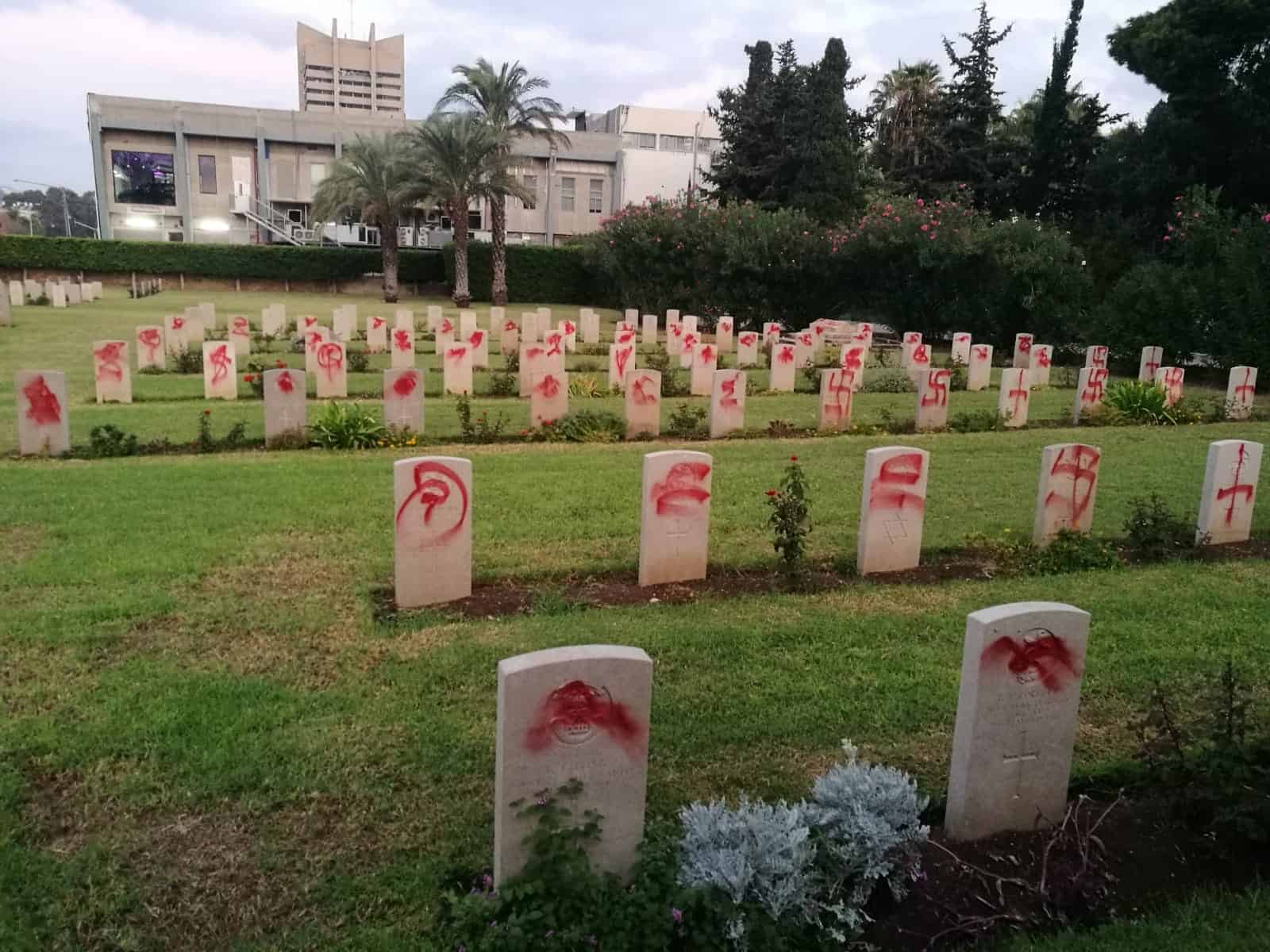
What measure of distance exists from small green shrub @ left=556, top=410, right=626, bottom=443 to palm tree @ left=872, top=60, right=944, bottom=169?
99.0ft

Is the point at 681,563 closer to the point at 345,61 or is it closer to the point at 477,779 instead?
the point at 477,779

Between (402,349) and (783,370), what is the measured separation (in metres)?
6.75

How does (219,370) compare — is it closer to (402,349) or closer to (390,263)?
(402,349)

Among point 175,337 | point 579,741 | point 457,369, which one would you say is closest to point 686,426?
point 457,369

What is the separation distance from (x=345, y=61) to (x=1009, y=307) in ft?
332

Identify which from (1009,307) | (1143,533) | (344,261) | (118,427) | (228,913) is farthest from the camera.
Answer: (344,261)

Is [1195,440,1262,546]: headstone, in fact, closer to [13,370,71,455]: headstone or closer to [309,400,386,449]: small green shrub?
[309,400,386,449]: small green shrub

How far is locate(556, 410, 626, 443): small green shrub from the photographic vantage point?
12.0 m

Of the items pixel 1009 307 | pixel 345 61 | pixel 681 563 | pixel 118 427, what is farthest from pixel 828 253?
pixel 345 61

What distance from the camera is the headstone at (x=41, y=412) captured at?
10000 mm

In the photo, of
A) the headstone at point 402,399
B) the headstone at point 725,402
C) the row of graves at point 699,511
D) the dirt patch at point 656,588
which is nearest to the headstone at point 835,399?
the headstone at point 725,402

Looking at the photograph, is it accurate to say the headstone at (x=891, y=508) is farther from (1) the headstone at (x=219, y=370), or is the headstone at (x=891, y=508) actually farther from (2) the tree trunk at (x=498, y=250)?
(2) the tree trunk at (x=498, y=250)

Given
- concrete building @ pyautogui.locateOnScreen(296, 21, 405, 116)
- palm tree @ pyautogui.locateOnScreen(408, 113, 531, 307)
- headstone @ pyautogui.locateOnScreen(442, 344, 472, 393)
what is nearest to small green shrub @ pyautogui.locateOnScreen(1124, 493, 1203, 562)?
headstone @ pyautogui.locateOnScreen(442, 344, 472, 393)

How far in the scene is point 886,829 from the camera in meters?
3.31
